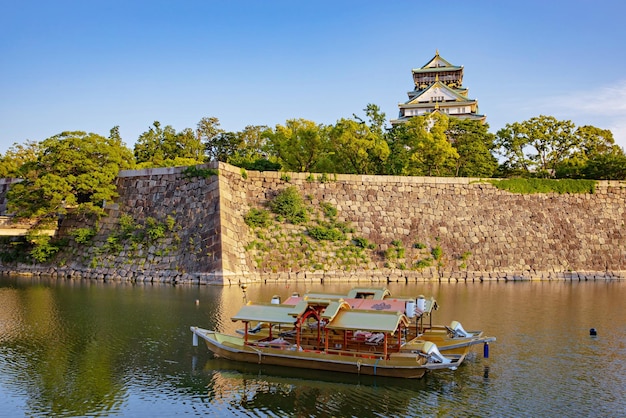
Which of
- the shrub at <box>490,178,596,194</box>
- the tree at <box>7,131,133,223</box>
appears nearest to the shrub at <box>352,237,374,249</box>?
the shrub at <box>490,178,596,194</box>

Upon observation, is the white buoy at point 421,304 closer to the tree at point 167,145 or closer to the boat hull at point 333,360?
the boat hull at point 333,360

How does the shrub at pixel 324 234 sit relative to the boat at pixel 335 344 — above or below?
above

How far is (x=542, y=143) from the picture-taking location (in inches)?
2010

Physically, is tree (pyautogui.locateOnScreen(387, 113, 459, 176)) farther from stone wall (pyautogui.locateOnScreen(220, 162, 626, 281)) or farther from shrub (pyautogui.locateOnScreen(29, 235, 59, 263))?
shrub (pyautogui.locateOnScreen(29, 235, 59, 263))

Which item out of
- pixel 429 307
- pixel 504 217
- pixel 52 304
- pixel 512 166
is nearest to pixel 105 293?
pixel 52 304

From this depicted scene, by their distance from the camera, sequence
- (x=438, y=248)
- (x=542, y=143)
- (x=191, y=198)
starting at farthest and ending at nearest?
1. (x=542, y=143)
2. (x=438, y=248)
3. (x=191, y=198)

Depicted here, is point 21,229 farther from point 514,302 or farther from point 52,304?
point 514,302

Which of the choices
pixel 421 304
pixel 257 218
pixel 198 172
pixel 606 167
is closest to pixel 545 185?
pixel 606 167

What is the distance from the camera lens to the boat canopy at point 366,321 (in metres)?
16.1

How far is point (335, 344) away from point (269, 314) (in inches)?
88.7

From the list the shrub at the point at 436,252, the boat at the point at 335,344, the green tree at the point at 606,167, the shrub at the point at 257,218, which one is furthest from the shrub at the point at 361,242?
the boat at the point at 335,344

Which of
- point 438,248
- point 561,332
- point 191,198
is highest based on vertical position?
point 191,198

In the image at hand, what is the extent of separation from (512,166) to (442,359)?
1537 inches

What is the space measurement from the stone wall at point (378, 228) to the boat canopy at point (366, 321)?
18.8 metres
